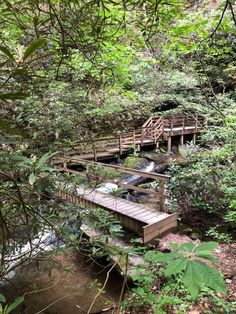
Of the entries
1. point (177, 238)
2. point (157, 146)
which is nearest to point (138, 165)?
point (157, 146)

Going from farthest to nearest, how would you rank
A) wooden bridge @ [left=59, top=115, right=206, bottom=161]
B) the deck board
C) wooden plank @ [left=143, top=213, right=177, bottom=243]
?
wooden bridge @ [left=59, top=115, right=206, bottom=161] → the deck board → wooden plank @ [left=143, top=213, right=177, bottom=243]

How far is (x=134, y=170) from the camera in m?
5.37

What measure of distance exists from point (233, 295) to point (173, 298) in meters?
0.70

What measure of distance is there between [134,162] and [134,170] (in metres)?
5.93

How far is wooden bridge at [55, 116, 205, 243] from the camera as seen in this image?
4.41 meters

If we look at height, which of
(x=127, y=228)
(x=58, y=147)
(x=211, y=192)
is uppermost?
(x=58, y=147)

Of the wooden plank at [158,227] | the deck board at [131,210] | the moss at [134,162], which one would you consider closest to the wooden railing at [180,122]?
the moss at [134,162]

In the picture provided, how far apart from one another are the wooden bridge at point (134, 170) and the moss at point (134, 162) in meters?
0.71

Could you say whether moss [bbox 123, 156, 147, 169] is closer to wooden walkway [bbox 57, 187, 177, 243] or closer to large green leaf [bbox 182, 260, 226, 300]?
wooden walkway [bbox 57, 187, 177, 243]

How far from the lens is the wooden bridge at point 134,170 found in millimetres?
4409

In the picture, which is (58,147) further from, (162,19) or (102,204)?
(102,204)

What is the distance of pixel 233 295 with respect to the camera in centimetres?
293

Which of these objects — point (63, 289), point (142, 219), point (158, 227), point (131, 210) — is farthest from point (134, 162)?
point (63, 289)

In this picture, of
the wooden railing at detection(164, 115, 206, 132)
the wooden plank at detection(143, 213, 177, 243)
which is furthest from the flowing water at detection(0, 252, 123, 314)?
the wooden railing at detection(164, 115, 206, 132)
